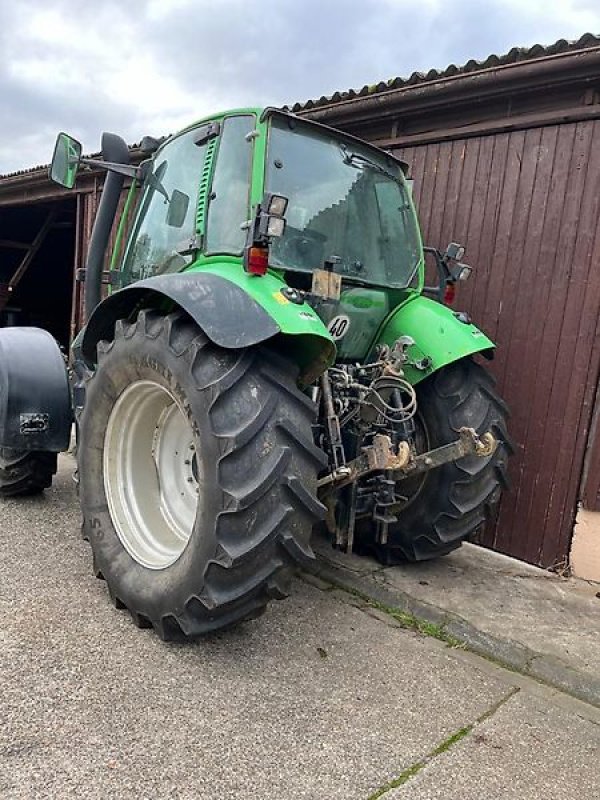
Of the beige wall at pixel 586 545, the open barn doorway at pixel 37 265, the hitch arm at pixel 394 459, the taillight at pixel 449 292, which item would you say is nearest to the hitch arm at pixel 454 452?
the hitch arm at pixel 394 459

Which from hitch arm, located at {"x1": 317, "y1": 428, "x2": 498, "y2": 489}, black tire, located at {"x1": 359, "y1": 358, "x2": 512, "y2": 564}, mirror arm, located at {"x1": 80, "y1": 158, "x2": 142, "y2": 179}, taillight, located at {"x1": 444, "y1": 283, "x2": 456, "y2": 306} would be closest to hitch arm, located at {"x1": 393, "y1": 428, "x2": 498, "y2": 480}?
hitch arm, located at {"x1": 317, "y1": 428, "x2": 498, "y2": 489}

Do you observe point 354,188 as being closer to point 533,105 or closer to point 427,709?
point 533,105

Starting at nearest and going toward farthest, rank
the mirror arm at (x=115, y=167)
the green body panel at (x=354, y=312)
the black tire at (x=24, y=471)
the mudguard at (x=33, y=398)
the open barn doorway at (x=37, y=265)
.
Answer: the green body panel at (x=354, y=312) → the mirror arm at (x=115, y=167) → the mudguard at (x=33, y=398) → the black tire at (x=24, y=471) → the open barn doorway at (x=37, y=265)

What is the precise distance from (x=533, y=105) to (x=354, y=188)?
5.16 feet

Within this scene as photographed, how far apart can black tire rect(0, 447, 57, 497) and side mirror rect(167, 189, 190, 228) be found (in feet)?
5.82

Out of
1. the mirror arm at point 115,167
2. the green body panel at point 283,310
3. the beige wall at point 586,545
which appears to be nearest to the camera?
the green body panel at point 283,310

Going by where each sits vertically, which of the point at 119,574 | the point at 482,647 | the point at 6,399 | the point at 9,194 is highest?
the point at 9,194

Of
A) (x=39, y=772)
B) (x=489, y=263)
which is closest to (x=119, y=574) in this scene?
(x=39, y=772)

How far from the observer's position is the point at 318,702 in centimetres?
230

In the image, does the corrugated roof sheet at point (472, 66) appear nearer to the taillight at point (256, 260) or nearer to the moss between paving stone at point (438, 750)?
the taillight at point (256, 260)

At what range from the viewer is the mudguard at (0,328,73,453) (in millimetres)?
3736

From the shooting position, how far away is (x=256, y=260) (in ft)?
8.51

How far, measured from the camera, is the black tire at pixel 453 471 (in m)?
3.30

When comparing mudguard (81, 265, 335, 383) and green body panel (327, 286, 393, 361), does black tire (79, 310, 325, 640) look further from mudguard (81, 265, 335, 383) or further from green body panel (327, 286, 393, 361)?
green body panel (327, 286, 393, 361)
